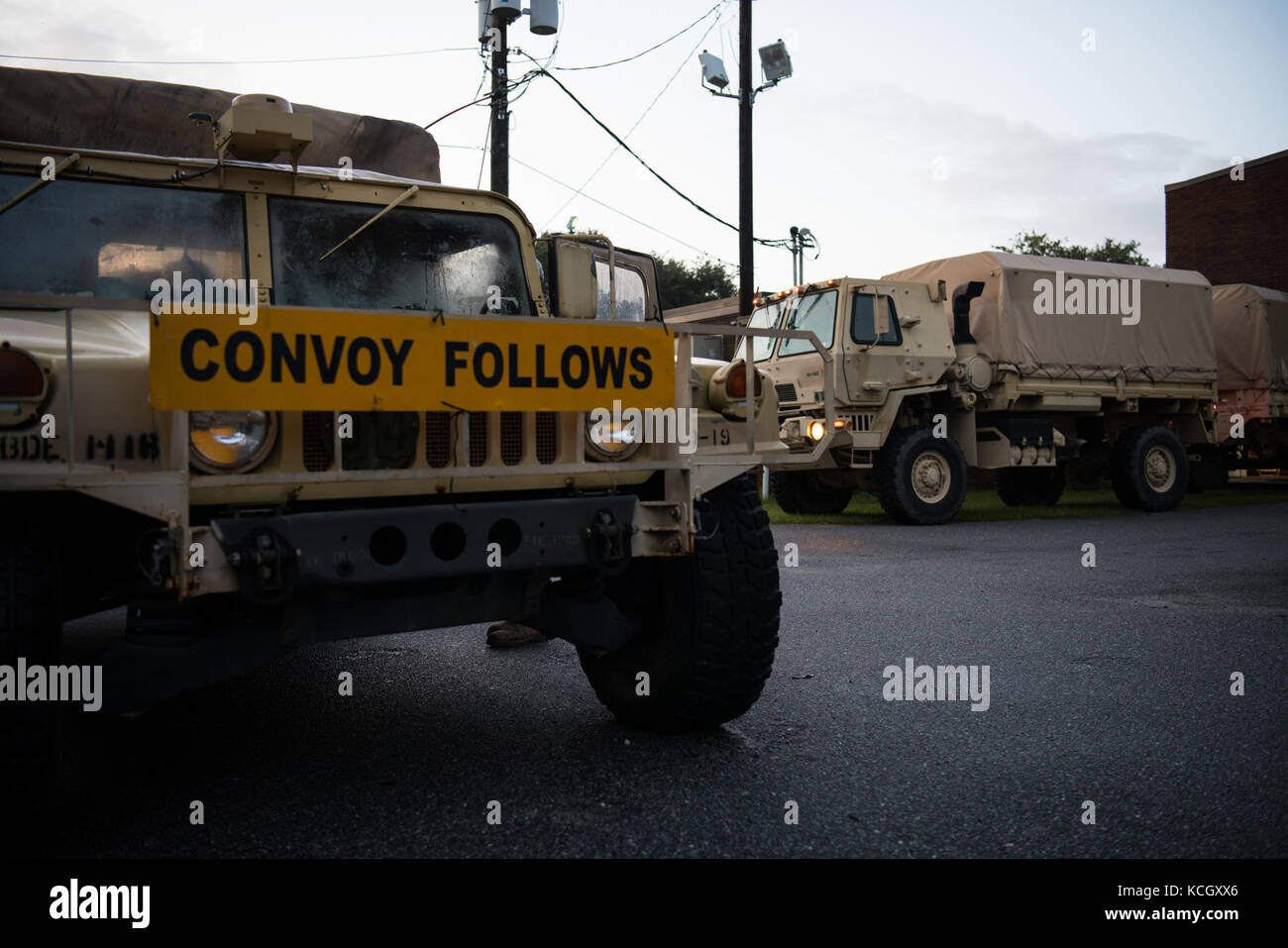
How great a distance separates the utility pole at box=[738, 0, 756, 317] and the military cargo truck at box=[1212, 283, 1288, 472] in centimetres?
762

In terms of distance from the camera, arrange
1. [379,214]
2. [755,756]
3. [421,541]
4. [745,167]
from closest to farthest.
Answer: [421,541] < [755,756] < [379,214] < [745,167]

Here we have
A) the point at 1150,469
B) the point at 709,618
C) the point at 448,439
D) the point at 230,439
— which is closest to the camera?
the point at 230,439

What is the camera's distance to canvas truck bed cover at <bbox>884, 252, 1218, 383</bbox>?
44.0 ft

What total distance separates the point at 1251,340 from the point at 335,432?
1803 centimetres

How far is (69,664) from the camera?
2.65 m

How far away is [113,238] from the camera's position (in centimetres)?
362

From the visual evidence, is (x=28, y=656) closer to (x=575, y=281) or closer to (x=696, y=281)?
(x=575, y=281)

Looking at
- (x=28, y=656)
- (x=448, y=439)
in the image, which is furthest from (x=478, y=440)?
(x=28, y=656)

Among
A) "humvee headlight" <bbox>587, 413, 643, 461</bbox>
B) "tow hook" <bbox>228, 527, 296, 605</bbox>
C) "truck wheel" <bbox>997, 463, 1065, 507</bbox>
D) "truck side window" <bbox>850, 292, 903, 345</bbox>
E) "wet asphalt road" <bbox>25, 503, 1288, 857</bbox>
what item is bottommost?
"wet asphalt road" <bbox>25, 503, 1288, 857</bbox>

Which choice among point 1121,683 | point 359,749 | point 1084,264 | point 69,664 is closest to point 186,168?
point 69,664

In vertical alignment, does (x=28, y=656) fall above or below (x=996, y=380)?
below

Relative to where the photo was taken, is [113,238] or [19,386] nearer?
[19,386]

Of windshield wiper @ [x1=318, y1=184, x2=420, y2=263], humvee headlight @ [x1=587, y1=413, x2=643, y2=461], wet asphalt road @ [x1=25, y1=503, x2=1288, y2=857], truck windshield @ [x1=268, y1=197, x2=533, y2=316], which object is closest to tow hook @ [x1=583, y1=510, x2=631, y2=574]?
humvee headlight @ [x1=587, y1=413, x2=643, y2=461]

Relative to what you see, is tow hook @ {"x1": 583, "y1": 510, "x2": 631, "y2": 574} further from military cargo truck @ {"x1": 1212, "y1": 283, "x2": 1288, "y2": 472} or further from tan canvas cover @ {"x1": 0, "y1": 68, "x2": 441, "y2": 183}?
military cargo truck @ {"x1": 1212, "y1": 283, "x2": 1288, "y2": 472}
